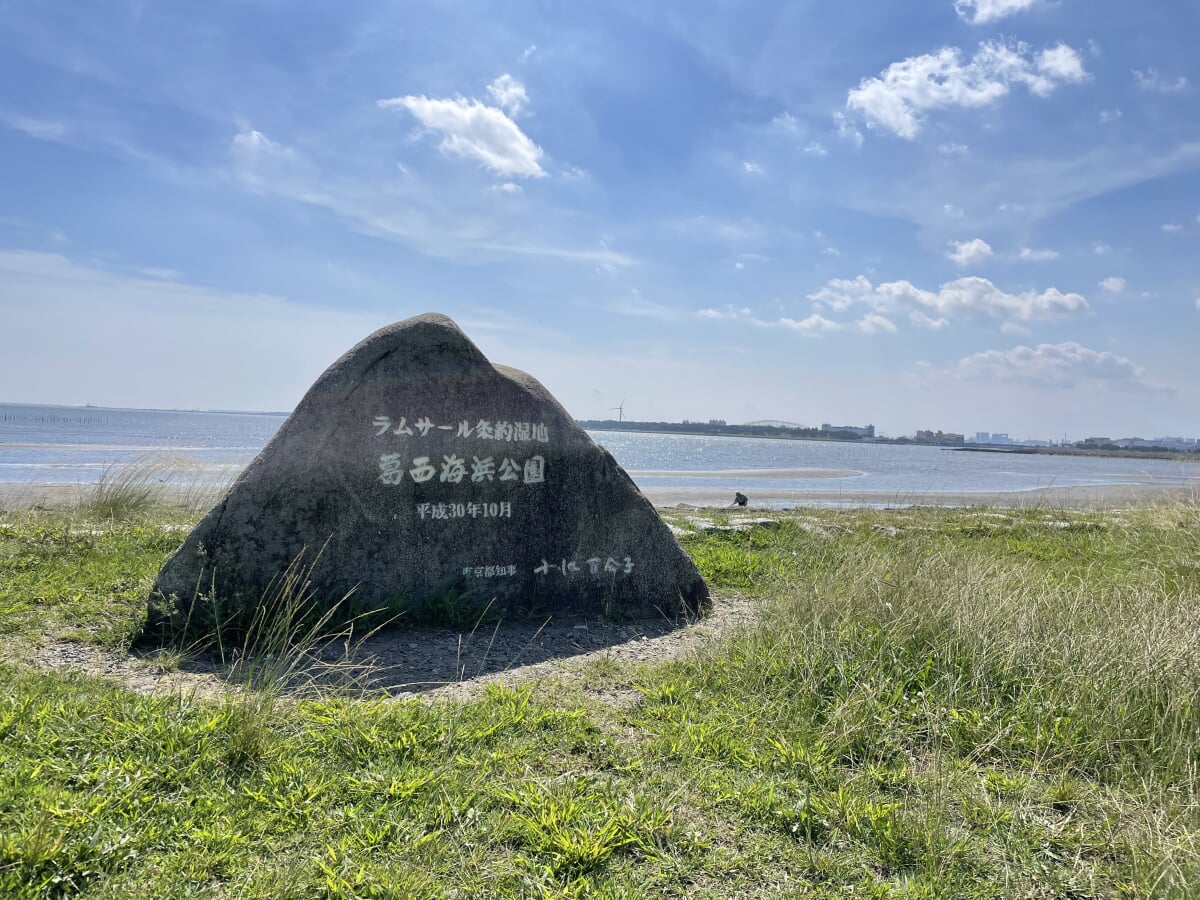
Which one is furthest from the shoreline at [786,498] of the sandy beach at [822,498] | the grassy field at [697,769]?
the grassy field at [697,769]

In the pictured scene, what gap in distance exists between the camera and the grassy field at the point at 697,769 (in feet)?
7.81

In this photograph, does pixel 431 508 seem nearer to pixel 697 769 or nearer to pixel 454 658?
pixel 454 658

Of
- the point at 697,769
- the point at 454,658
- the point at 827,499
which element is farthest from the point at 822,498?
the point at 697,769

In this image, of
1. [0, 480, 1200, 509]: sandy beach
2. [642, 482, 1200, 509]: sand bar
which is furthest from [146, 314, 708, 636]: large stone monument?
[642, 482, 1200, 509]: sand bar

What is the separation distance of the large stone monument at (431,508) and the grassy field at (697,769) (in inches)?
34.9

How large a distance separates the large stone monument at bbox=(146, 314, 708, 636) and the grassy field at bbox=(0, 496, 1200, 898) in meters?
0.89

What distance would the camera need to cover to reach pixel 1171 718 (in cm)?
345

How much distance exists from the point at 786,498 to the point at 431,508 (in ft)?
52.1

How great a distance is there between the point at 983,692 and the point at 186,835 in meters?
3.64

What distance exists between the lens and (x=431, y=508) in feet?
17.5

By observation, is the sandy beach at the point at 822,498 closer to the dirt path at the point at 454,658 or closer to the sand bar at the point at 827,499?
the sand bar at the point at 827,499

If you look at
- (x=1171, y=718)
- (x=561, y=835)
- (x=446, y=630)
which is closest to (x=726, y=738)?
(x=561, y=835)

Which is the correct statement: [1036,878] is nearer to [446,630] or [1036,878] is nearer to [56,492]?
[446,630]

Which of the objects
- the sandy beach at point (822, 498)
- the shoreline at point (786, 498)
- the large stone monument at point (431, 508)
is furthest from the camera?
the sandy beach at point (822, 498)
